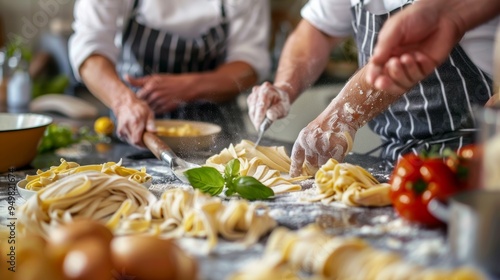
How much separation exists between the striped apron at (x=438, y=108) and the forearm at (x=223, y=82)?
765 mm

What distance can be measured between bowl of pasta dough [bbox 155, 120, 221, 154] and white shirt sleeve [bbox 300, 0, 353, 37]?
1.52ft

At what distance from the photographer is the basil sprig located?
1.41m

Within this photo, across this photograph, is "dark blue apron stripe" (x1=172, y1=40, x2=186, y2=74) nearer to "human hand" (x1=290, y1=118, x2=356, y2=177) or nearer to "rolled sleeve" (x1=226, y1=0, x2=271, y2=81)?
"rolled sleeve" (x1=226, y1=0, x2=271, y2=81)

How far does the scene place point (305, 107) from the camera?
6.44 ft

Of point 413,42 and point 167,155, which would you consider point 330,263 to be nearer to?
point 413,42

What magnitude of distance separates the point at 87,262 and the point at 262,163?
78 cm

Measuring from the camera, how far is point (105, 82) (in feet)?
7.61

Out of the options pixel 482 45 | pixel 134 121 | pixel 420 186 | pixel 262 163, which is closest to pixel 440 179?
pixel 420 186

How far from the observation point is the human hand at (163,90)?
8.04 ft

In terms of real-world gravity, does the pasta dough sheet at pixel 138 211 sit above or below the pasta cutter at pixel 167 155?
above

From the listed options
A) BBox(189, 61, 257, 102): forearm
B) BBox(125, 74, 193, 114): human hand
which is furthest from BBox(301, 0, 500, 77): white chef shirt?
BBox(125, 74, 193, 114): human hand

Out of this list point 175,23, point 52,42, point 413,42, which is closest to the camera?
point 413,42

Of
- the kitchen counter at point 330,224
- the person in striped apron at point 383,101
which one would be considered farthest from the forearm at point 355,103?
the kitchen counter at point 330,224

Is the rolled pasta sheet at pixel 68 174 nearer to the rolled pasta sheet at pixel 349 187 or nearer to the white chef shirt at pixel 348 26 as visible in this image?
the rolled pasta sheet at pixel 349 187
